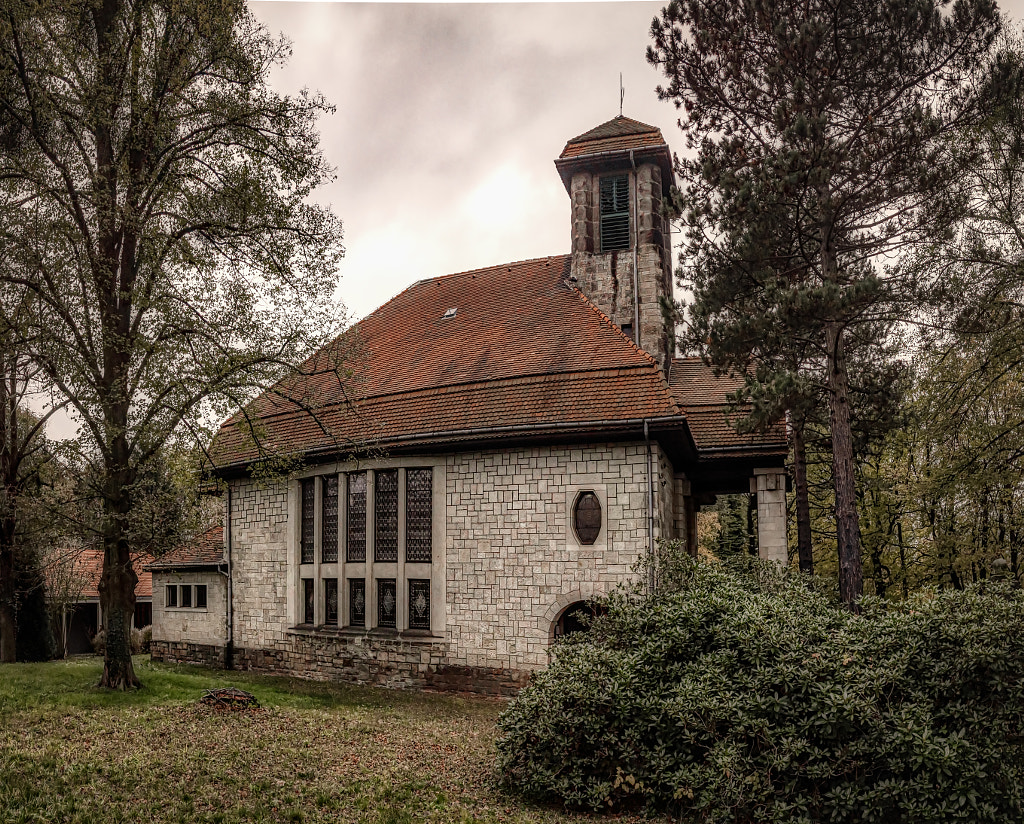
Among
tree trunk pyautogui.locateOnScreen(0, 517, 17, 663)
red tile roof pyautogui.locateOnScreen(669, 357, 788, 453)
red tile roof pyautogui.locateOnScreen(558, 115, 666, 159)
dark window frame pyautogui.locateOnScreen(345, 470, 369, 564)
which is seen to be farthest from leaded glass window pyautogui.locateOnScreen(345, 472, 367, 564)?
red tile roof pyautogui.locateOnScreen(558, 115, 666, 159)

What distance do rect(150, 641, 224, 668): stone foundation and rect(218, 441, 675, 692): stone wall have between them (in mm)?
4246

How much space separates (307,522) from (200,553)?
4.39 m

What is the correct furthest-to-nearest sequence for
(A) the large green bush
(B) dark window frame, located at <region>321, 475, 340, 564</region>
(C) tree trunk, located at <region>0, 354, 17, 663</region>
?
(C) tree trunk, located at <region>0, 354, 17, 663</region>, (B) dark window frame, located at <region>321, 475, 340, 564</region>, (A) the large green bush

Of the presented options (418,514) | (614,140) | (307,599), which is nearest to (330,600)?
(307,599)

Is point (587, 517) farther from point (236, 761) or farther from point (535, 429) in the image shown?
point (236, 761)

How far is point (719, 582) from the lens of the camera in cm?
911

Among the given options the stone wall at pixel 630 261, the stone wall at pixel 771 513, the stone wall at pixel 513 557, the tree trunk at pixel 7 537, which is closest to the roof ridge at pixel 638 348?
the stone wall at pixel 630 261

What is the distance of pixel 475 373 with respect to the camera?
50.2ft

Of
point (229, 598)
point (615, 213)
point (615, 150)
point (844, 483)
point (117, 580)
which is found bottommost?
point (229, 598)

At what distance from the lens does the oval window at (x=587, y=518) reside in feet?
43.3

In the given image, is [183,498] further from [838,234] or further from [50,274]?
[838,234]

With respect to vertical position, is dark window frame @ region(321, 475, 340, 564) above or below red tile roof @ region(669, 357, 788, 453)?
below

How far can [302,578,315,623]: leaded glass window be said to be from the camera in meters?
16.6

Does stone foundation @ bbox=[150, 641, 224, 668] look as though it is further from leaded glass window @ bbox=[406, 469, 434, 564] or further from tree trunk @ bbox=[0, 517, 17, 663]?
leaded glass window @ bbox=[406, 469, 434, 564]
